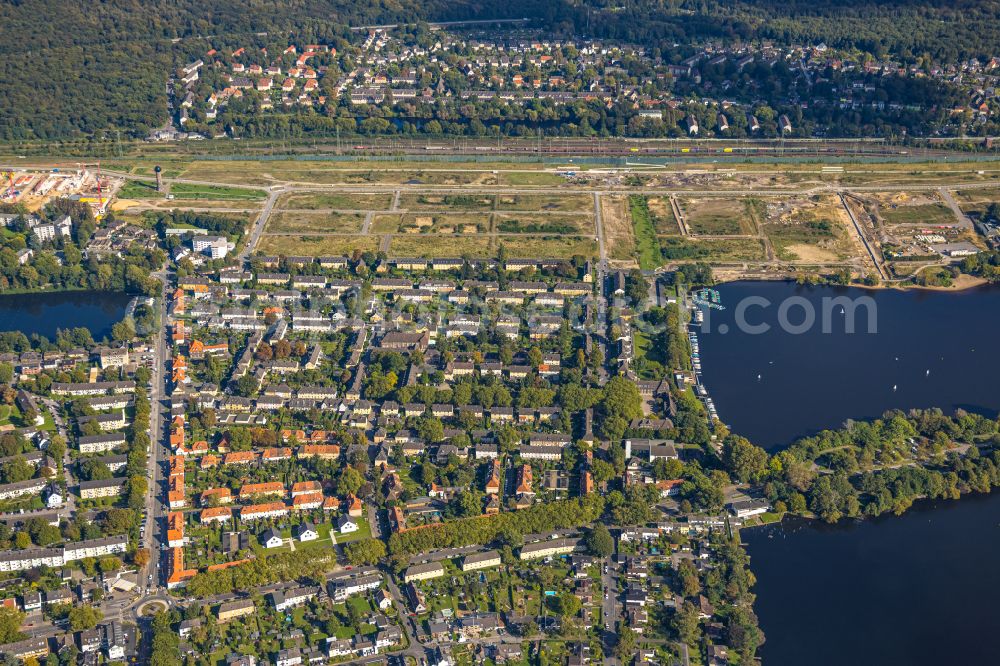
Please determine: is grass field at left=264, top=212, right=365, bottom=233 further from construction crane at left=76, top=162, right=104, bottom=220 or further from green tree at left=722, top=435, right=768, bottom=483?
green tree at left=722, top=435, right=768, bottom=483

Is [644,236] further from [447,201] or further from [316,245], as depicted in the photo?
[316,245]

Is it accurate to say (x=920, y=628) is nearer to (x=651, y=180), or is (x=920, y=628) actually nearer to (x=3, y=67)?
(x=651, y=180)

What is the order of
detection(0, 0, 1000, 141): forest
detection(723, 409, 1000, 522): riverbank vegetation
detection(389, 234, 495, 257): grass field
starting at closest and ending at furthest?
detection(723, 409, 1000, 522): riverbank vegetation → detection(389, 234, 495, 257): grass field → detection(0, 0, 1000, 141): forest

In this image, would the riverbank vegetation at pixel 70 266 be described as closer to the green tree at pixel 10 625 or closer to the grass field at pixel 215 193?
the grass field at pixel 215 193

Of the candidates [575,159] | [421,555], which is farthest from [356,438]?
[575,159]

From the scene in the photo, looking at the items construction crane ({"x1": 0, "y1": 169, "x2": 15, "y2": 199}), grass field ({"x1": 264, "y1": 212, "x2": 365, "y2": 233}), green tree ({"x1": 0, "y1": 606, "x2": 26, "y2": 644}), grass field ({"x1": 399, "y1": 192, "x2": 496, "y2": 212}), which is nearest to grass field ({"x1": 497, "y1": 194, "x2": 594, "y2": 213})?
grass field ({"x1": 399, "y1": 192, "x2": 496, "y2": 212})

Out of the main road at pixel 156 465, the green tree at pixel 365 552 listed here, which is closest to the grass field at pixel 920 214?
Result: the green tree at pixel 365 552

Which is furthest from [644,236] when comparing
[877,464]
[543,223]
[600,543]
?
[600,543]
